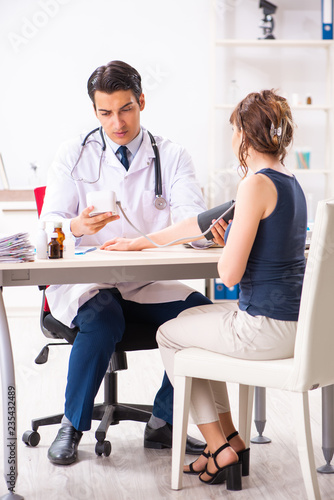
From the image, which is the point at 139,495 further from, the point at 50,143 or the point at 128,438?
the point at 50,143

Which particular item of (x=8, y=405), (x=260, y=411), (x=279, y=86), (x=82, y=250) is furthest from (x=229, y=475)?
(x=279, y=86)

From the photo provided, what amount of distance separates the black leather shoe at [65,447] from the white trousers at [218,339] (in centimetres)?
43

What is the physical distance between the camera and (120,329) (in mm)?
1968

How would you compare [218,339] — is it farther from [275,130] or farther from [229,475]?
[275,130]

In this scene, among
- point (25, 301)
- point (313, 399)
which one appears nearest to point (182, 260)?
point (313, 399)

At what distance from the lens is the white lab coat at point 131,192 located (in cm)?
214

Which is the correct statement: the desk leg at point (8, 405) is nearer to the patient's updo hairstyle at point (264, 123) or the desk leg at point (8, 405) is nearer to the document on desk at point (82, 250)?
the document on desk at point (82, 250)

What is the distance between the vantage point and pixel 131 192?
222 centimetres

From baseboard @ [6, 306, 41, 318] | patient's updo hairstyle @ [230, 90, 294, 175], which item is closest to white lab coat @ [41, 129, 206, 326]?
patient's updo hairstyle @ [230, 90, 294, 175]

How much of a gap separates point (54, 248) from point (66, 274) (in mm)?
80

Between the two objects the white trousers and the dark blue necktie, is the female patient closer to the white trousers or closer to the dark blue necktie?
the white trousers

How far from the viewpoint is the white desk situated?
1.66 meters

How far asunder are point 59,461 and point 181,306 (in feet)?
2.03

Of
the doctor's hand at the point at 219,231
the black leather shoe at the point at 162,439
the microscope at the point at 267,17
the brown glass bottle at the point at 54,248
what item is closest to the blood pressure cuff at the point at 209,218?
the doctor's hand at the point at 219,231
